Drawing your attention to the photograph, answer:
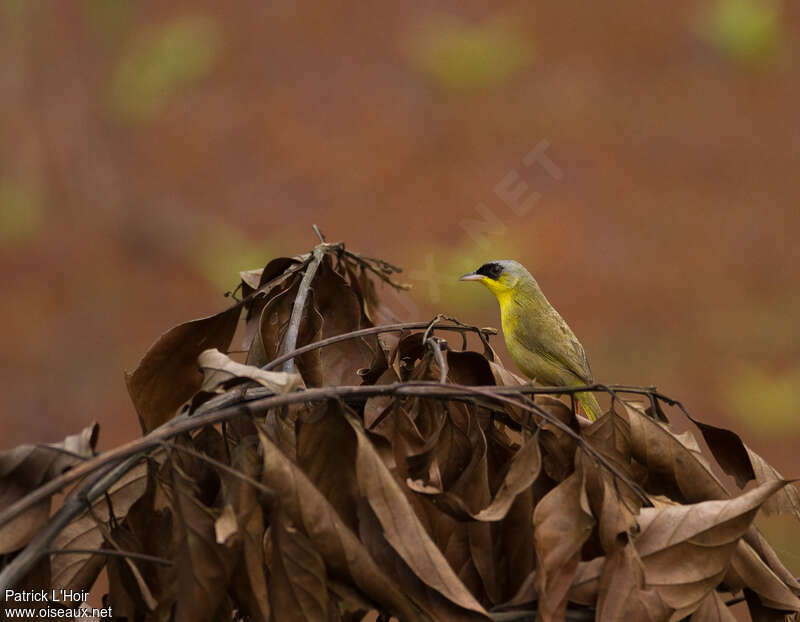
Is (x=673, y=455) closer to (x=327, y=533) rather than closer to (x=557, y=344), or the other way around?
(x=327, y=533)

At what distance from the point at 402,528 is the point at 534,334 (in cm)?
115

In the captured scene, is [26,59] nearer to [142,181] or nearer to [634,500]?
[142,181]

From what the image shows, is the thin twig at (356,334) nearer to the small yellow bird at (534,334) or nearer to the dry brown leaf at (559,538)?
the dry brown leaf at (559,538)

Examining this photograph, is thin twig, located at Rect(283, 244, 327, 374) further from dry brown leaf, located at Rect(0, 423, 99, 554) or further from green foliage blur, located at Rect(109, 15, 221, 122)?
green foliage blur, located at Rect(109, 15, 221, 122)

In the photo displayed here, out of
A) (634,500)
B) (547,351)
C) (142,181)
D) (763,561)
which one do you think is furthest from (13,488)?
(142,181)

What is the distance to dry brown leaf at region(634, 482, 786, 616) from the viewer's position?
764mm

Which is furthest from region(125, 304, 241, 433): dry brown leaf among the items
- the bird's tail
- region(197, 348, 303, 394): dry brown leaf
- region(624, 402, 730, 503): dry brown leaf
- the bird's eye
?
the bird's eye

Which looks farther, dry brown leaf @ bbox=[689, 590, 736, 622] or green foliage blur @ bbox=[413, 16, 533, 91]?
green foliage blur @ bbox=[413, 16, 533, 91]

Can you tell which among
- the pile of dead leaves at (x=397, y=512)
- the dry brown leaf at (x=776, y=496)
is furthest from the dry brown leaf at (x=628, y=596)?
the dry brown leaf at (x=776, y=496)

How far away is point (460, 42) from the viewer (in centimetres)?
619

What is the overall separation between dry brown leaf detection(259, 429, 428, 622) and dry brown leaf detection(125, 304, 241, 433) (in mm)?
287

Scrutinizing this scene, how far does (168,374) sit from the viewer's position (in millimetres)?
994

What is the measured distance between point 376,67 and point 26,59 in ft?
7.23

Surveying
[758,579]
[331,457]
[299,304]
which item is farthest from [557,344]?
[331,457]
